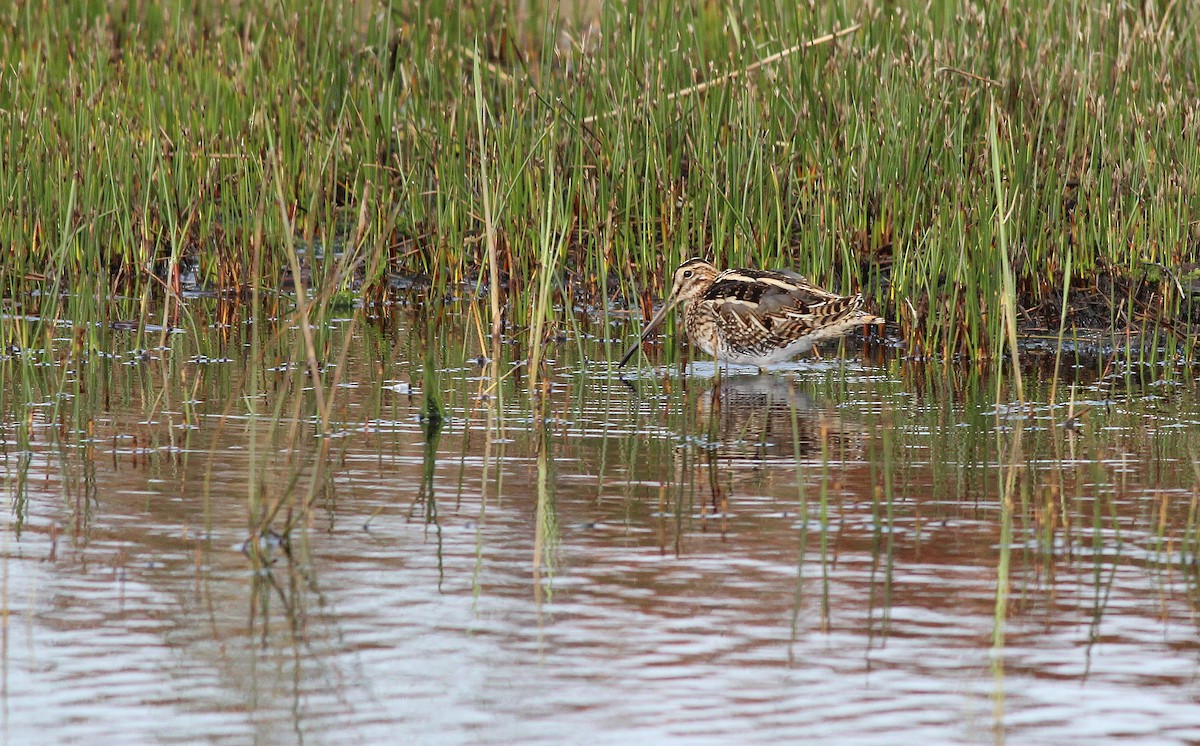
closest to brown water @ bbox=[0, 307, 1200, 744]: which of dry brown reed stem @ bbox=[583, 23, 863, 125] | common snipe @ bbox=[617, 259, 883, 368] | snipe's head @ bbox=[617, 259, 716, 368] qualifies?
common snipe @ bbox=[617, 259, 883, 368]

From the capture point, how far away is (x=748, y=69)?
9.48 m

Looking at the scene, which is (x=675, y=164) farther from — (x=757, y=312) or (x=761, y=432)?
(x=761, y=432)

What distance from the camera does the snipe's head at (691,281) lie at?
8531 millimetres

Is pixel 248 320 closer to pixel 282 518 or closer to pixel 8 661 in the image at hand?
pixel 282 518

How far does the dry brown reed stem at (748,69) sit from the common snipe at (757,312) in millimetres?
1136

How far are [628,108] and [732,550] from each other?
4700 mm

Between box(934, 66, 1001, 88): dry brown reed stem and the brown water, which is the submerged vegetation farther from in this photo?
the brown water

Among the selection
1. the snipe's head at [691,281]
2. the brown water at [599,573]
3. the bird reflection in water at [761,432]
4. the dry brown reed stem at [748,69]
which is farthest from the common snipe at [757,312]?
the dry brown reed stem at [748,69]

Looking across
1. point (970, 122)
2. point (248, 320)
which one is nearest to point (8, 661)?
point (248, 320)

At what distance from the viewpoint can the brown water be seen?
11.7ft

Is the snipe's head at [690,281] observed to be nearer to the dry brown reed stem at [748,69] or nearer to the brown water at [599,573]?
the dry brown reed stem at [748,69]

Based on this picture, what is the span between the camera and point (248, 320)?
9.16 meters

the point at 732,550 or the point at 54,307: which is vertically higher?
the point at 54,307

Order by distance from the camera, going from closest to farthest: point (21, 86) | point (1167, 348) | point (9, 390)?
1. point (9, 390)
2. point (1167, 348)
3. point (21, 86)
